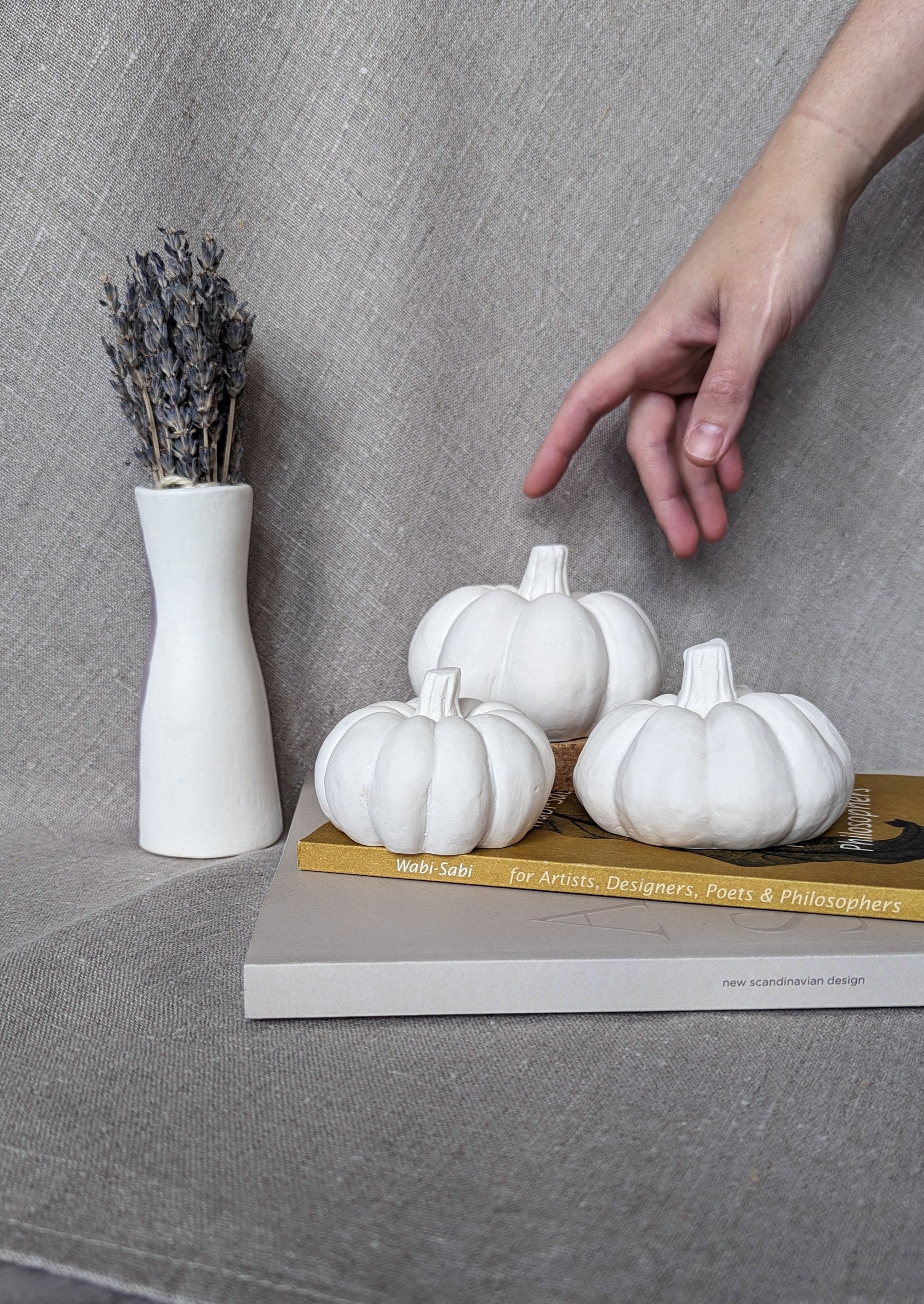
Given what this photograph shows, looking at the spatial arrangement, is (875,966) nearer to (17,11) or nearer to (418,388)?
(418,388)

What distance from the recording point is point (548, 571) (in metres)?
0.86

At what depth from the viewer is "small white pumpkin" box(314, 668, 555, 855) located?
2.24 ft

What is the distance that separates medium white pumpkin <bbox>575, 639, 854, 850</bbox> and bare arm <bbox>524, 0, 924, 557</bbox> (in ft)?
0.68

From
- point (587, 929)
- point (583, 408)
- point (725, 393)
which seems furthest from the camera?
point (583, 408)

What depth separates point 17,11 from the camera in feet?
2.87

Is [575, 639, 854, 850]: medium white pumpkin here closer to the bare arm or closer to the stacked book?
the stacked book

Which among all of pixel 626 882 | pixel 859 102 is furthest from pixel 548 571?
pixel 859 102

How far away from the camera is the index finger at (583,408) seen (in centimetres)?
91

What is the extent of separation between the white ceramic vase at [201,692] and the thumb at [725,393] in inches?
14.1

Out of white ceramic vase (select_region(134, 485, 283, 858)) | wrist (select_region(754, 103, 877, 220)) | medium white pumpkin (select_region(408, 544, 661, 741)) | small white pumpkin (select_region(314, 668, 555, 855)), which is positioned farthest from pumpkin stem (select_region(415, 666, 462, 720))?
wrist (select_region(754, 103, 877, 220))

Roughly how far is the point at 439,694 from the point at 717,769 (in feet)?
0.62

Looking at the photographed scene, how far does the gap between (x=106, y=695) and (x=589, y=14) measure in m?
0.74

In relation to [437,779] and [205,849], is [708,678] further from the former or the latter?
[205,849]

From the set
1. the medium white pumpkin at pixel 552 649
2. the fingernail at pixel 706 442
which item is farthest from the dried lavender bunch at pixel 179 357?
the fingernail at pixel 706 442
